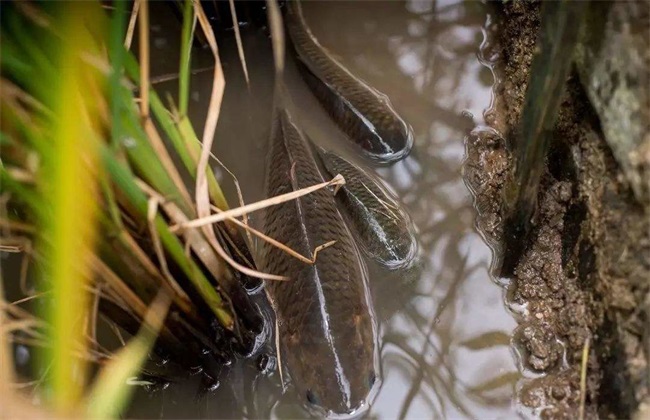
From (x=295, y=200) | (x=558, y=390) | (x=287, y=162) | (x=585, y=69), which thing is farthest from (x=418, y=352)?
(x=585, y=69)

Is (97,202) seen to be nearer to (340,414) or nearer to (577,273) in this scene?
(340,414)

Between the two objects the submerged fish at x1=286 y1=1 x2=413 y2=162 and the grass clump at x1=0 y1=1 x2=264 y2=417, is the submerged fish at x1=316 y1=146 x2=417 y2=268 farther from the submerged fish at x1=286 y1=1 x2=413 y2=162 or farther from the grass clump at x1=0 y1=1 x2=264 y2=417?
the grass clump at x1=0 y1=1 x2=264 y2=417

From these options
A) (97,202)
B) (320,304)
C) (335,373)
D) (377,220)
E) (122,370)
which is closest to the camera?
(122,370)

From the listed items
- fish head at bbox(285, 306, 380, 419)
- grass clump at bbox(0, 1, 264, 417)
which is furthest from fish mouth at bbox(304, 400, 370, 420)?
grass clump at bbox(0, 1, 264, 417)

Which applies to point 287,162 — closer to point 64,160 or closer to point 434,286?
point 434,286

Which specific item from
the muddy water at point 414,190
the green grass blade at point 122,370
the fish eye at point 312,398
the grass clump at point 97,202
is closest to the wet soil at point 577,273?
the muddy water at point 414,190

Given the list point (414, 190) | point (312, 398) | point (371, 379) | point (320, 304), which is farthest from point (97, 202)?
point (414, 190)
